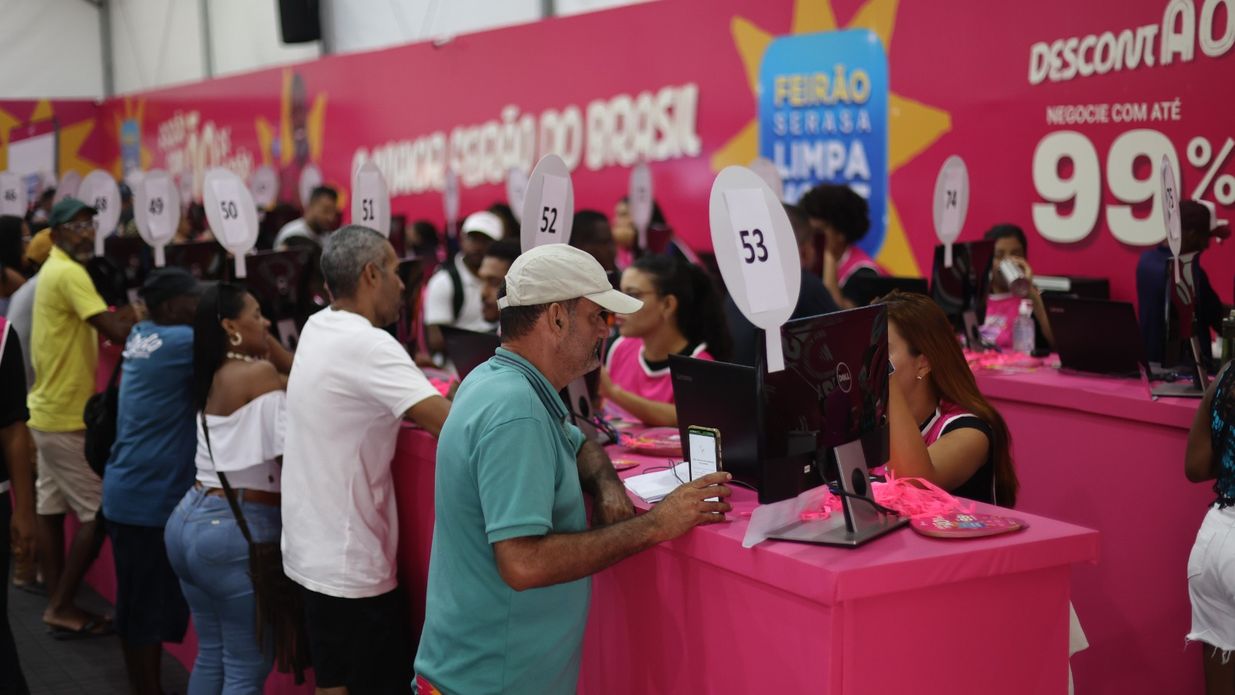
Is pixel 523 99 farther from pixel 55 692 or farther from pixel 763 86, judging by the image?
pixel 55 692

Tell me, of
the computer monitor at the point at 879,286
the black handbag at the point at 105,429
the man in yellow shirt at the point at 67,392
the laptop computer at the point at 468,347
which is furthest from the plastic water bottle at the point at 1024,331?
the man in yellow shirt at the point at 67,392

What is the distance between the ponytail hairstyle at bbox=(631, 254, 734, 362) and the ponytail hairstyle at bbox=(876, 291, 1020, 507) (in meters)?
1.27

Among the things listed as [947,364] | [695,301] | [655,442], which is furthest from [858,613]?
[695,301]

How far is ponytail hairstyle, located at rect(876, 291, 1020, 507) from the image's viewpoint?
3084mm

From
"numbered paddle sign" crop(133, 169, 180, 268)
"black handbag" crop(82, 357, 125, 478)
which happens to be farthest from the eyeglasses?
"black handbag" crop(82, 357, 125, 478)

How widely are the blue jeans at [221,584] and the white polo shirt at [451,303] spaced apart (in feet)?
9.39

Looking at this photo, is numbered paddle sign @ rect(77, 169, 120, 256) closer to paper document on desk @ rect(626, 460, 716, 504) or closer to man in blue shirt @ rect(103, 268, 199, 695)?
man in blue shirt @ rect(103, 268, 199, 695)

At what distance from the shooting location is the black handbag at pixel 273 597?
3625 millimetres

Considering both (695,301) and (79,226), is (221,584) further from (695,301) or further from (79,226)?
(79,226)

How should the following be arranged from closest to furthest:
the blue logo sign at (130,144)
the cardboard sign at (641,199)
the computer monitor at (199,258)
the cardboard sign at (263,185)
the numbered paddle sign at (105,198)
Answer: the computer monitor at (199,258)
the numbered paddle sign at (105,198)
the cardboard sign at (641,199)
the cardboard sign at (263,185)
the blue logo sign at (130,144)

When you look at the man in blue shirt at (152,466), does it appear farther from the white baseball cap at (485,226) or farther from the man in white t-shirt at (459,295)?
the white baseball cap at (485,226)

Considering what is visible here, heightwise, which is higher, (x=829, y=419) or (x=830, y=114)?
(x=830, y=114)

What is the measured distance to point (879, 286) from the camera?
566 centimetres

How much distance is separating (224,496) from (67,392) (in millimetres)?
2367
